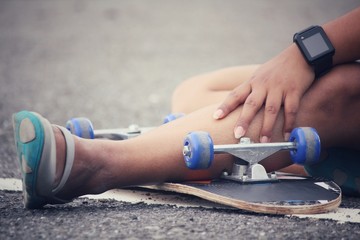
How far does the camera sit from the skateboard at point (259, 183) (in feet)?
5.88

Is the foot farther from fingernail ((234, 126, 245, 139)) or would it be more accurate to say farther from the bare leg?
fingernail ((234, 126, 245, 139))

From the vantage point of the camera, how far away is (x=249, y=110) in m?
1.97

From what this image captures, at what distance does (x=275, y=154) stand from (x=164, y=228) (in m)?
0.57

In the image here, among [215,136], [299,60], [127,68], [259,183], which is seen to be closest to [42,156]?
[215,136]

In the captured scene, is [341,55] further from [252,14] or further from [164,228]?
[252,14]

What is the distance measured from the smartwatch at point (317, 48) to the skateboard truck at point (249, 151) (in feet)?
0.81

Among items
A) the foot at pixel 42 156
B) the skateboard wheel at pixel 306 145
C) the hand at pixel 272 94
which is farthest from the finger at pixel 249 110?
the foot at pixel 42 156

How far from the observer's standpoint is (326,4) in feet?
29.8

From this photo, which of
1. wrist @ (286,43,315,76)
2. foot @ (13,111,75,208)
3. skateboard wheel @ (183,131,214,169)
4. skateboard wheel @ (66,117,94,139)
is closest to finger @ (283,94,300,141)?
wrist @ (286,43,315,76)

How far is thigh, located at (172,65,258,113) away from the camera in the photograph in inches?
109

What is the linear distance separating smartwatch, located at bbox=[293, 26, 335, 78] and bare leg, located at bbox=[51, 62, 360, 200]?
0.12 feet

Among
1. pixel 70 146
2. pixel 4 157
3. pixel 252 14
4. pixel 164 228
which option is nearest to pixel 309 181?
pixel 164 228

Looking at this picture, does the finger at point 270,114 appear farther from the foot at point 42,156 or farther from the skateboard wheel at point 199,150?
the foot at point 42,156

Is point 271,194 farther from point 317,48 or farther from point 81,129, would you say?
point 81,129
